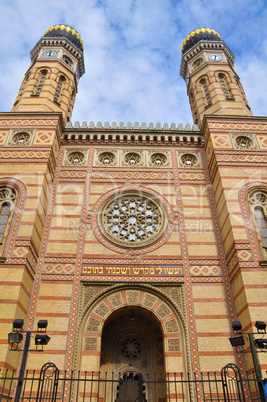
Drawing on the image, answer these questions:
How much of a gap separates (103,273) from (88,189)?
11.1 ft

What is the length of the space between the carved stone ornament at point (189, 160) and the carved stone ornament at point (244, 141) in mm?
1510

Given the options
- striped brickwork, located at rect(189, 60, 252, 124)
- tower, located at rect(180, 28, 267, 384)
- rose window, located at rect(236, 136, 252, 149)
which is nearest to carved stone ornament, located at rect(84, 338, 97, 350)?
tower, located at rect(180, 28, 267, 384)

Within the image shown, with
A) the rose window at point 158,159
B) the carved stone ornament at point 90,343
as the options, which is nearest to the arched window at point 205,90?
the rose window at point 158,159

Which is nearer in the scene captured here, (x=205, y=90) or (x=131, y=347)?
(x=131, y=347)

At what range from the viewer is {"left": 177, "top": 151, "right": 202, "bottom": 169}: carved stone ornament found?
1274 cm

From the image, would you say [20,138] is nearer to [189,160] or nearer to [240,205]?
[189,160]

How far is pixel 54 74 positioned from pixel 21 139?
454 cm

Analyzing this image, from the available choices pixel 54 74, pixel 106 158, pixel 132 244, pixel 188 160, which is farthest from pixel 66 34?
pixel 132 244

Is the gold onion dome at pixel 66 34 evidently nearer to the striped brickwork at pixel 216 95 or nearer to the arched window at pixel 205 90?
the striped brickwork at pixel 216 95

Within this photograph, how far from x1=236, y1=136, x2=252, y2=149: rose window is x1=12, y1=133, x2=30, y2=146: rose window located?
8107 mm

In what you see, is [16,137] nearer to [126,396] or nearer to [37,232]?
[37,232]

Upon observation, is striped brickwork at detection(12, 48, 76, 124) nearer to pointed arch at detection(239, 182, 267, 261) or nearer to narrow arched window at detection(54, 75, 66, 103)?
narrow arched window at detection(54, 75, 66, 103)

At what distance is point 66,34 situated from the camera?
56.0 ft

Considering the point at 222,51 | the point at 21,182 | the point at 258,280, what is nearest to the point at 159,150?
the point at 21,182
